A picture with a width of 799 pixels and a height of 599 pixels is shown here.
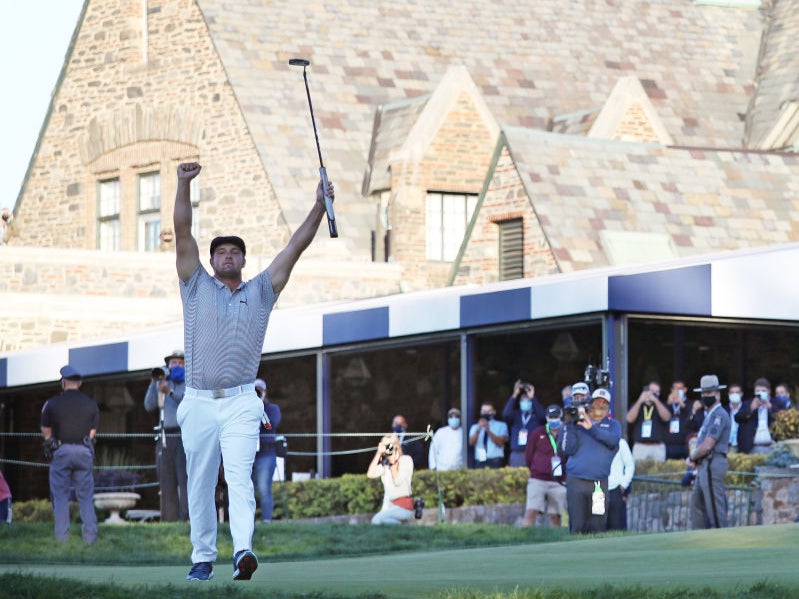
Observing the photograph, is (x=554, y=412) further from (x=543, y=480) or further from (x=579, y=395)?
(x=579, y=395)

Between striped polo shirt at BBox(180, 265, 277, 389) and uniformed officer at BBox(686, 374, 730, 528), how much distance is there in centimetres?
853

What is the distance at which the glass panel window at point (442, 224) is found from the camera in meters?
38.6

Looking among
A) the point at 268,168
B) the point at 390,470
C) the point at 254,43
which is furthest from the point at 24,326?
the point at 390,470

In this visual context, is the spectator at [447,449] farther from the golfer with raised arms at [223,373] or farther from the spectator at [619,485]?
the golfer with raised arms at [223,373]

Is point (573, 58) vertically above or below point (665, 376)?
above

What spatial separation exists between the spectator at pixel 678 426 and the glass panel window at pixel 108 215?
1835 centimetres

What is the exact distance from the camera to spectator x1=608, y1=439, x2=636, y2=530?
64.1ft

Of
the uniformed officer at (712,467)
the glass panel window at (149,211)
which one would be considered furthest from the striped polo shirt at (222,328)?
the glass panel window at (149,211)

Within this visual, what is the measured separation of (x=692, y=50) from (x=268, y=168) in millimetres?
11665

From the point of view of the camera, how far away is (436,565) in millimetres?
13797

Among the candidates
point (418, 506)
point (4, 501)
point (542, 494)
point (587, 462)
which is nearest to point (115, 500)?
point (418, 506)

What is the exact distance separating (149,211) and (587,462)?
23.1m

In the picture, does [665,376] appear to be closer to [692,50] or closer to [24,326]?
[24,326]

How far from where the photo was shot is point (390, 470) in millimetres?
23328
